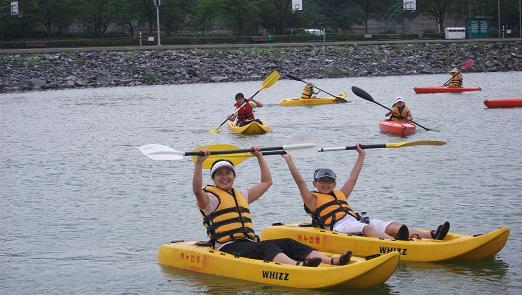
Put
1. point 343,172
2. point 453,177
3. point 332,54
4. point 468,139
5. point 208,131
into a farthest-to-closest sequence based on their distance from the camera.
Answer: point 332,54 < point 208,131 < point 468,139 < point 343,172 < point 453,177

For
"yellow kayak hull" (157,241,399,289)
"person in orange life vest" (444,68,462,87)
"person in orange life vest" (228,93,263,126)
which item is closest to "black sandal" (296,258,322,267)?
"yellow kayak hull" (157,241,399,289)

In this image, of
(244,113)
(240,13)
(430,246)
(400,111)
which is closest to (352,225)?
(430,246)

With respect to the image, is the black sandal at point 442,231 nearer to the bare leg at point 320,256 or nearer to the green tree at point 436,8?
the bare leg at point 320,256

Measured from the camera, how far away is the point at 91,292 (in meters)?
12.5

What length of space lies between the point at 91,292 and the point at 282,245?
2.56 meters

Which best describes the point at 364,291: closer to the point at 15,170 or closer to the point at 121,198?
the point at 121,198

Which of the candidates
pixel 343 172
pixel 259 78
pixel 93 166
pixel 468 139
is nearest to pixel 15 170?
pixel 93 166

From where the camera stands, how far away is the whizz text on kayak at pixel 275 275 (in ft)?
37.0

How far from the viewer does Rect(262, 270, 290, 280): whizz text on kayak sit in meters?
11.3

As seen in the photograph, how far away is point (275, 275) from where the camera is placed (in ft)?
37.3

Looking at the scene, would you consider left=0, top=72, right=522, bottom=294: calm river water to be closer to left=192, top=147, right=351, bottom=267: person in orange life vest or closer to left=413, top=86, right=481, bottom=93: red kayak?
left=192, top=147, right=351, bottom=267: person in orange life vest

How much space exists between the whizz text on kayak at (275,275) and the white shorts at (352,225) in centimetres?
184

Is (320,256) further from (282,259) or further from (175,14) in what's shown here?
(175,14)

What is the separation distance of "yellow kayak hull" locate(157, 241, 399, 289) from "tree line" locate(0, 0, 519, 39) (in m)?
71.1
